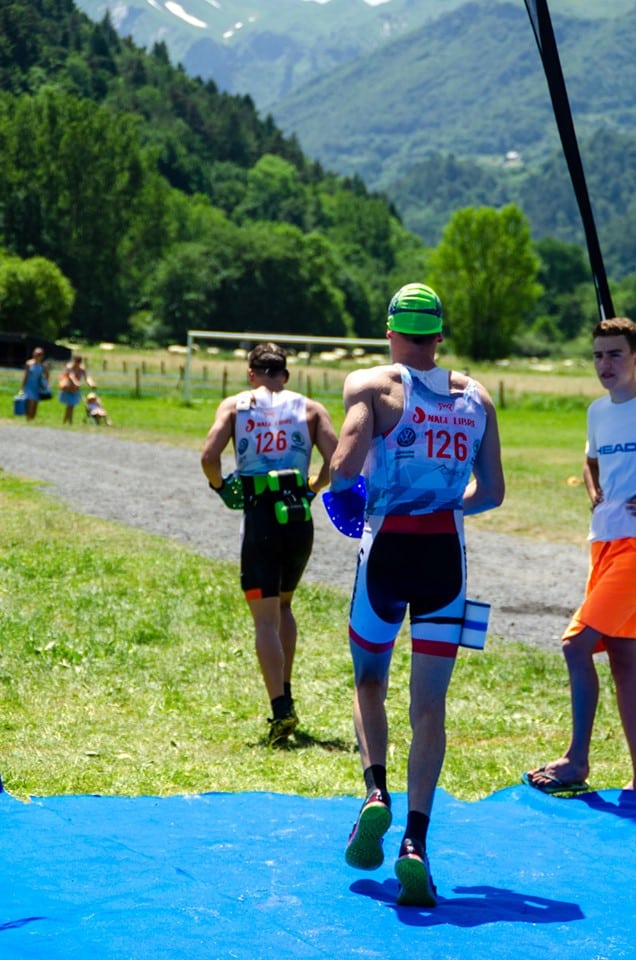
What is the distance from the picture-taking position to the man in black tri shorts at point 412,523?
15.9 feet

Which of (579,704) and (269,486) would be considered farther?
(269,486)

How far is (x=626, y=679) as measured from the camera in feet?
20.6

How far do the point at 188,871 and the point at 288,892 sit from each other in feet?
1.28

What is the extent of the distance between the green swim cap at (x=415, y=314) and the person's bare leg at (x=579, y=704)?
186 cm

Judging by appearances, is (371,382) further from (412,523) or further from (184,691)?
(184,691)

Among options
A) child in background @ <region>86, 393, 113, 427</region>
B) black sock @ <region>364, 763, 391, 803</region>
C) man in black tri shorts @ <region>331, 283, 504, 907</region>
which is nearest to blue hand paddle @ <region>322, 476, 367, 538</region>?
man in black tri shorts @ <region>331, 283, 504, 907</region>

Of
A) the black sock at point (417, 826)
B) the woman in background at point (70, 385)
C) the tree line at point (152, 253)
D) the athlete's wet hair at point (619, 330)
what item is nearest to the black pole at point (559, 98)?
the athlete's wet hair at point (619, 330)

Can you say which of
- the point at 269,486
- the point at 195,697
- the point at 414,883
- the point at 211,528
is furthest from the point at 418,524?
the point at 211,528

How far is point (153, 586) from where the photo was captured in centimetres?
1155

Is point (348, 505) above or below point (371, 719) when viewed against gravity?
above

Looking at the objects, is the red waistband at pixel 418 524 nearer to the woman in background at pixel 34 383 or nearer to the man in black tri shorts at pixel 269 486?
the man in black tri shorts at pixel 269 486

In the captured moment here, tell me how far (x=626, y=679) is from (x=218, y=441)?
241 cm

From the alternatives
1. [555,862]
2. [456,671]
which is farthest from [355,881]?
[456,671]

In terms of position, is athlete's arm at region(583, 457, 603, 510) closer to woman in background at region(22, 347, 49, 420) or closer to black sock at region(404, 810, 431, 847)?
black sock at region(404, 810, 431, 847)
